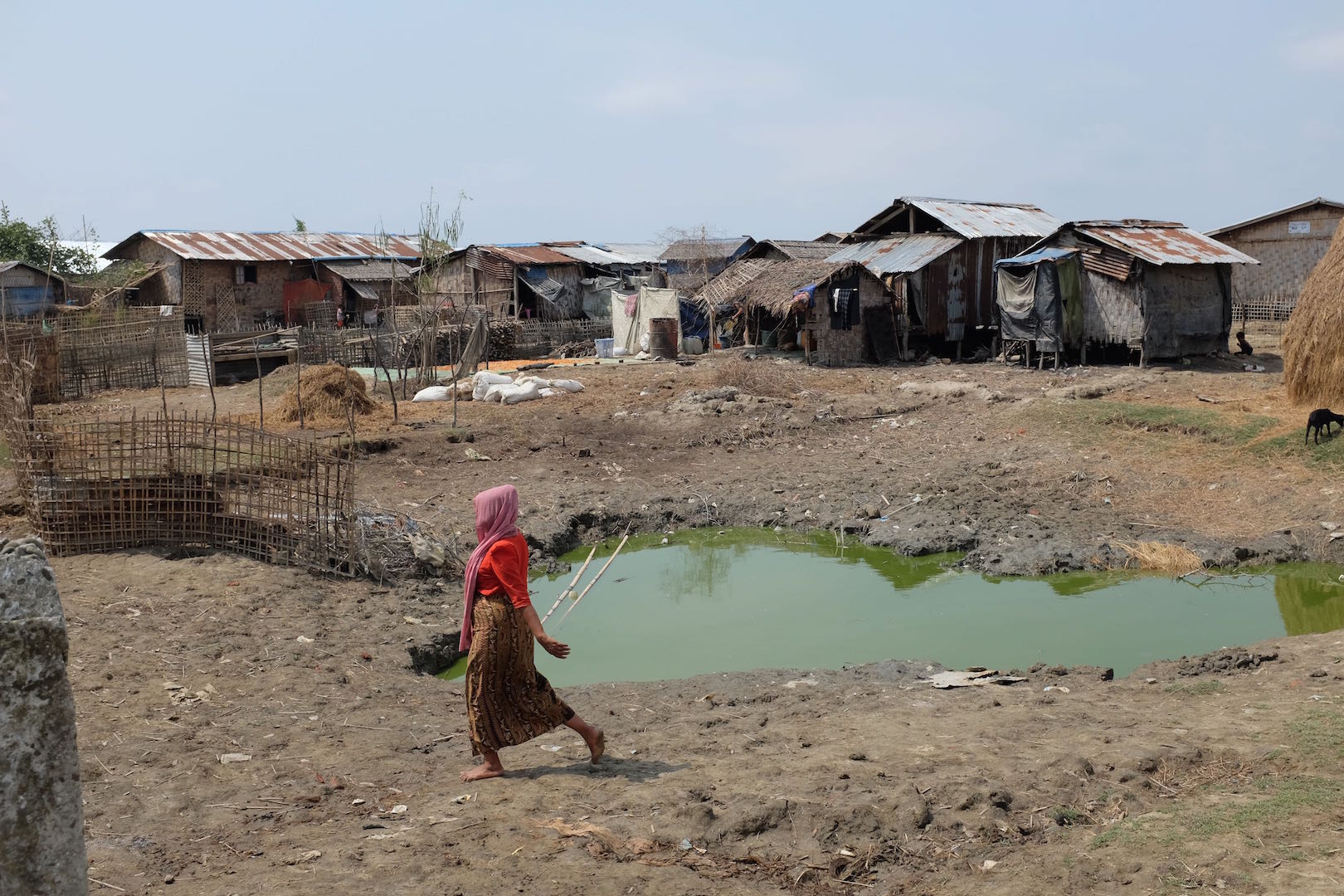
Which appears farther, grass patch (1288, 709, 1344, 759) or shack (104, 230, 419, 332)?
shack (104, 230, 419, 332)

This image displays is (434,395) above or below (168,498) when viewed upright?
above

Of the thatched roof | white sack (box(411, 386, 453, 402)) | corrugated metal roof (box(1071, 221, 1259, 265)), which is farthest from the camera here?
the thatched roof

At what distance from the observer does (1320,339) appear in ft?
42.0

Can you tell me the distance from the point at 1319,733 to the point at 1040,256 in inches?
671

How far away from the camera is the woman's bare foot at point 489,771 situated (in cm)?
461

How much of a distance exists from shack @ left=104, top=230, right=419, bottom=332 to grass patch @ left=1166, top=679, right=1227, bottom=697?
25555mm

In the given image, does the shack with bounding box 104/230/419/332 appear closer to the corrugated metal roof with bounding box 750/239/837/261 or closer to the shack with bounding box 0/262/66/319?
the shack with bounding box 0/262/66/319

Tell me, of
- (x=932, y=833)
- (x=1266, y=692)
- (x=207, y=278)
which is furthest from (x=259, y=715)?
(x=207, y=278)

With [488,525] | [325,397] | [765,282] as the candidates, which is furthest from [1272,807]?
[765,282]

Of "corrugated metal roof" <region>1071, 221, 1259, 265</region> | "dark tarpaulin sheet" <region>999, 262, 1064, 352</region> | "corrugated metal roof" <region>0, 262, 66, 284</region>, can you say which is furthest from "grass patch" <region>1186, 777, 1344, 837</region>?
"corrugated metal roof" <region>0, 262, 66, 284</region>

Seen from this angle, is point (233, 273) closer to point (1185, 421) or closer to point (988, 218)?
point (988, 218)

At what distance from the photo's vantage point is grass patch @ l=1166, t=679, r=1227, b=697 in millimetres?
5566

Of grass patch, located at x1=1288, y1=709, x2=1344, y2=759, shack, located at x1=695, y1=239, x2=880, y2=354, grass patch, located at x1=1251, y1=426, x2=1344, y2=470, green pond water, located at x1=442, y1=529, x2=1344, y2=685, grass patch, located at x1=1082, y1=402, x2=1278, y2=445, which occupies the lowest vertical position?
green pond water, located at x1=442, y1=529, x2=1344, y2=685

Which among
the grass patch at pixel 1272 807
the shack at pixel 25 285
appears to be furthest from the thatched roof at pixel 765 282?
the grass patch at pixel 1272 807
